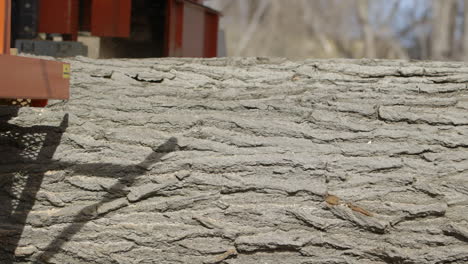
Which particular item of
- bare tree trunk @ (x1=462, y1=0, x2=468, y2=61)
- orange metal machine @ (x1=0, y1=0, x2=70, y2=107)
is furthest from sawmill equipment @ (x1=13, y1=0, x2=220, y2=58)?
bare tree trunk @ (x1=462, y1=0, x2=468, y2=61)

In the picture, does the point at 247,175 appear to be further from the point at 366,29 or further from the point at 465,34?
the point at 366,29

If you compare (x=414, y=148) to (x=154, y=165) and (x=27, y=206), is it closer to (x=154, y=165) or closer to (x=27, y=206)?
(x=154, y=165)

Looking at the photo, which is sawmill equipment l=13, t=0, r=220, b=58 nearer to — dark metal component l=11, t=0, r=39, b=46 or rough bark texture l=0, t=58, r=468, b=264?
dark metal component l=11, t=0, r=39, b=46

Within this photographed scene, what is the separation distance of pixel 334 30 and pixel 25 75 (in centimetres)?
2381

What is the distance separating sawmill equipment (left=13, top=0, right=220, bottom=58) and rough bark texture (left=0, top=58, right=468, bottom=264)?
1.66 m

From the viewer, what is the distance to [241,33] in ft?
84.3

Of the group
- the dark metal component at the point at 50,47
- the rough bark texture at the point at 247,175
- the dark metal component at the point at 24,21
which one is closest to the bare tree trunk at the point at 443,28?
the dark metal component at the point at 50,47

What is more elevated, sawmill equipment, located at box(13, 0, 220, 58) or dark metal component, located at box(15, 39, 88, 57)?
sawmill equipment, located at box(13, 0, 220, 58)

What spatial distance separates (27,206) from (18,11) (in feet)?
7.83

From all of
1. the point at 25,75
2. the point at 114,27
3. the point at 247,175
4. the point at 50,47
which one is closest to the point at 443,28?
the point at 114,27

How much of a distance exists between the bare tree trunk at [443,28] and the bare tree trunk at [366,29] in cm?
226

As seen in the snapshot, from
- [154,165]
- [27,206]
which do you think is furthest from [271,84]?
[27,206]

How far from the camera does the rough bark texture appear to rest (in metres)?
3.60

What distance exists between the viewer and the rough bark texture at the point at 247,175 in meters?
3.60
